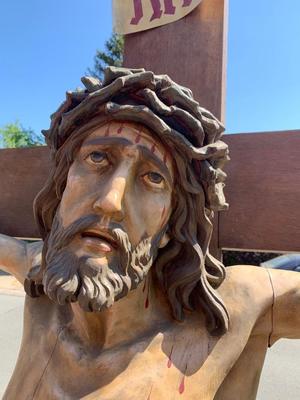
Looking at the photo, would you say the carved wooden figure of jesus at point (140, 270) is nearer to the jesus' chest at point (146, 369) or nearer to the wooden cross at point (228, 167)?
the jesus' chest at point (146, 369)

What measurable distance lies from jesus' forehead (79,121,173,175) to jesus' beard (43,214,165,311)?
0.66 feet

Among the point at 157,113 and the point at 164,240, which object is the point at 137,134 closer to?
the point at 157,113

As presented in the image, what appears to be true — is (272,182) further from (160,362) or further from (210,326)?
Result: (160,362)

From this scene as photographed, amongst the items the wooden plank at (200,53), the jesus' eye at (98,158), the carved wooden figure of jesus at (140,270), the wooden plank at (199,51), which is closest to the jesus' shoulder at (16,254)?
the carved wooden figure of jesus at (140,270)

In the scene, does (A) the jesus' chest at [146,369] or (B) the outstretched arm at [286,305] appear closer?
(A) the jesus' chest at [146,369]

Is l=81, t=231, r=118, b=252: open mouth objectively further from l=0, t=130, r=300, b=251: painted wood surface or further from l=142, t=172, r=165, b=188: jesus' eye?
l=0, t=130, r=300, b=251: painted wood surface

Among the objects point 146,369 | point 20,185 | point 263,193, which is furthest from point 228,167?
point 20,185

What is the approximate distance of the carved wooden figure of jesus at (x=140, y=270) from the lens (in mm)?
778

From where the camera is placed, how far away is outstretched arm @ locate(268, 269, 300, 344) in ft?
3.11

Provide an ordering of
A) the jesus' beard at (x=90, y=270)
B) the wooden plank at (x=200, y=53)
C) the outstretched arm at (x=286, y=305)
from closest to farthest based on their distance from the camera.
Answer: the jesus' beard at (x=90, y=270) → the outstretched arm at (x=286, y=305) → the wooden plank at (x=200, y=53)

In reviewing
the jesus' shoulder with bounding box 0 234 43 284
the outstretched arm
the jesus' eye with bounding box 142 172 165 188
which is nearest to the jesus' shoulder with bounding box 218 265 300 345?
the outstretched arm

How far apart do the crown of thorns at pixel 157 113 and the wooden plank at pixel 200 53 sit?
28cm

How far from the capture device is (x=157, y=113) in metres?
0.84

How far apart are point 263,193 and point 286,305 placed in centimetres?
33
